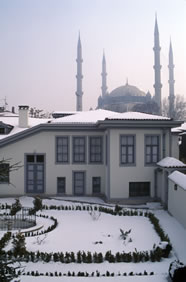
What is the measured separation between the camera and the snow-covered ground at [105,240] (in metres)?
11.5

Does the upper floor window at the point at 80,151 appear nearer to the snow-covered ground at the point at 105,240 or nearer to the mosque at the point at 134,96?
the snow-covered ground at the point at 105,240

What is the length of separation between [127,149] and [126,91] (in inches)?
4691

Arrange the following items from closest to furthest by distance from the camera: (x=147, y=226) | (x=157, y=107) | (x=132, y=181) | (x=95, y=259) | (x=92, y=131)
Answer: (x=95, y=259), (x=147, y=226), (x=132, y=181), (x=92, y=131), (x=157, y=107)

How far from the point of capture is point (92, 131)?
2462 cm

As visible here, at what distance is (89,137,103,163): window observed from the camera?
24719mm

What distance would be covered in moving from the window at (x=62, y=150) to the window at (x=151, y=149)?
6.13m

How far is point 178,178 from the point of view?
18.3 m

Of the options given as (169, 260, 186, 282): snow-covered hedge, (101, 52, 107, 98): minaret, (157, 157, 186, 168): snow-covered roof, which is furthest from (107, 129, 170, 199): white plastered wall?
(101, 52, 107, 98): minaret

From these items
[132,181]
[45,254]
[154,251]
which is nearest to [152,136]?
[132,181]

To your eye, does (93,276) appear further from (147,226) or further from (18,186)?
(18,186)

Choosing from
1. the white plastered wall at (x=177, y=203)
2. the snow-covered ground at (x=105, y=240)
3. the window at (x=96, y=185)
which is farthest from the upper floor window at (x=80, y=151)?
the white plastered wall at (x=177, y=203)

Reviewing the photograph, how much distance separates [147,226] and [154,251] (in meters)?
4.34

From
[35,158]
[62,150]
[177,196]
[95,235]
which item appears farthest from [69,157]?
[95,235]

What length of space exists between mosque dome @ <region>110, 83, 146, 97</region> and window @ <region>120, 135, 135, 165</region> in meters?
116
